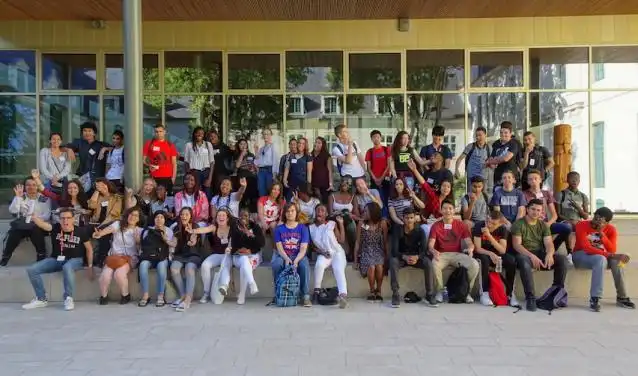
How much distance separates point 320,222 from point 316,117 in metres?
4.93

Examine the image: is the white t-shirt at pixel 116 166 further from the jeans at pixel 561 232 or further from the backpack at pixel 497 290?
the jeans at pixel 561 232

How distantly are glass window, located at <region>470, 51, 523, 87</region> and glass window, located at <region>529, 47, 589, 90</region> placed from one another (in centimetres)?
30

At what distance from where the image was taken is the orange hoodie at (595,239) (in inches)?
319

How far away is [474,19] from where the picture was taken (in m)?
12.7

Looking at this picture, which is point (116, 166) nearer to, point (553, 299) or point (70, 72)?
point (70, 72)

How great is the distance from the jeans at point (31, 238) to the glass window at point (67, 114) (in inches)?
174

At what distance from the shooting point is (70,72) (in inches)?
508

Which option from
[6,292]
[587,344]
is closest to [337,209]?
[587,344]

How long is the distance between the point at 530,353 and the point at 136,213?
543cm

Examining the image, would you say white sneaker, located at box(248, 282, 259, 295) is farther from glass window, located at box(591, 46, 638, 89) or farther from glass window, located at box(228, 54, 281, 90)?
glass window, located at box(591, 46, 638, 89)

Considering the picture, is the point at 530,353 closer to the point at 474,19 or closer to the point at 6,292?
the point at 6,292

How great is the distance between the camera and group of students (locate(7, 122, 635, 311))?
26.7ft

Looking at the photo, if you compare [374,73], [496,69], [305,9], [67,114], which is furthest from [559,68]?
[67,114]

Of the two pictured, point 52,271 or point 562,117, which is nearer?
point 52,271
